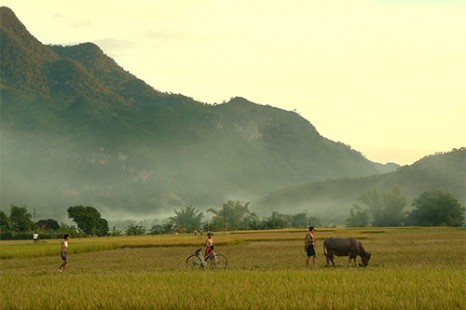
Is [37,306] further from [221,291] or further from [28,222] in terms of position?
[28,222]

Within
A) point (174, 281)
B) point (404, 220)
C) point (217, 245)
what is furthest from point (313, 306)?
point (404, 220)

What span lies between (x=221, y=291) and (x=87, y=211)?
320 feet

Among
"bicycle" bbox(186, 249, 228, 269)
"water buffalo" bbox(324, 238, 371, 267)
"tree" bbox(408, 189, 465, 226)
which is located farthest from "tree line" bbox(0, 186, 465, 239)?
"water buffalo" bbox(324, 238, 371, 267)

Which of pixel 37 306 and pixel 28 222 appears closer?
pixel 37 306

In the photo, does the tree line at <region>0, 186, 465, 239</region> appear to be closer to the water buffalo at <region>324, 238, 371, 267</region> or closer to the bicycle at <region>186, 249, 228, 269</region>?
the bicycle at <region>186, 249, 228, 269</region>

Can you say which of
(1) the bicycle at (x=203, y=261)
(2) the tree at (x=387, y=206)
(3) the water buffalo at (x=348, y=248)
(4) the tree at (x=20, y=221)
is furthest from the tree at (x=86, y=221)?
(3) the water buffalo at (x=348, y=248)

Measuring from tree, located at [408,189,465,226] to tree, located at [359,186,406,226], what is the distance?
925 cm

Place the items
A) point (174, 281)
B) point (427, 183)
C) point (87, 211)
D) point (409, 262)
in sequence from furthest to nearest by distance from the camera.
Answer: point (427, 183) → point (87, 211) → point (409, 262) → point (174, 281)

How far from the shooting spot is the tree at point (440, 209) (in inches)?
4456

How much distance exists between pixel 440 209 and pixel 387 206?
15.3 metres

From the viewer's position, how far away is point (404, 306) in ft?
46.1

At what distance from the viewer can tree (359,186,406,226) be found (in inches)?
4978

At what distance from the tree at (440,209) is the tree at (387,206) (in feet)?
30.3

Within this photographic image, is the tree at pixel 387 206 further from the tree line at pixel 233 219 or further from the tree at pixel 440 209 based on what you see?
the tree at pixel 440 209
